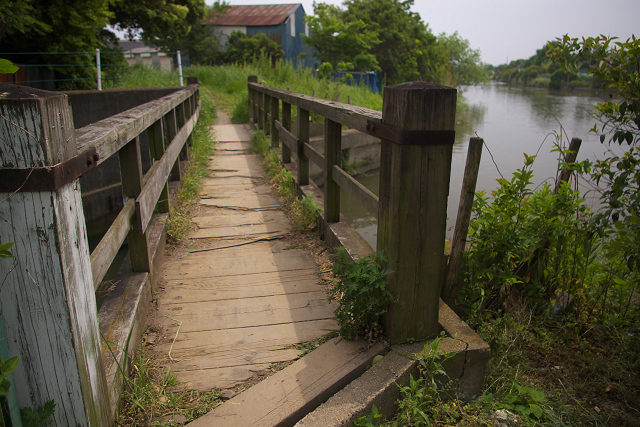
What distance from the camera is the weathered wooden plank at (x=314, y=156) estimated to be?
12.5 feet

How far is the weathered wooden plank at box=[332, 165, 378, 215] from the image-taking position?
8.09ft

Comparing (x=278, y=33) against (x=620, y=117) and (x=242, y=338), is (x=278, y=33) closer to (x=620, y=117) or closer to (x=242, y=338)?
(x=620, y=117)

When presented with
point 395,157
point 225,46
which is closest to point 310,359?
point 395,157

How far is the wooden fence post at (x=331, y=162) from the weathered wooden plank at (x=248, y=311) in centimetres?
87

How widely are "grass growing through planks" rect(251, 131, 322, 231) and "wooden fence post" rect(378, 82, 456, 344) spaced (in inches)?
69.5

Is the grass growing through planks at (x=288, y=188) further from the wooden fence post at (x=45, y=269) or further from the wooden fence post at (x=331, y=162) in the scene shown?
the wooden fence post at (x=45, y=269)

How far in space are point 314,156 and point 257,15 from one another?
3715 cm

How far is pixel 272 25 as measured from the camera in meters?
36.1

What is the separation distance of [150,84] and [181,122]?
373 inches

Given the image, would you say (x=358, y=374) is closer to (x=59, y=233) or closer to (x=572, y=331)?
(x=59, y=233)

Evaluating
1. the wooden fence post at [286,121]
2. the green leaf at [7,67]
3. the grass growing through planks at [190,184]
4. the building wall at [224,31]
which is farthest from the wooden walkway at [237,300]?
the building wall at [224,31]

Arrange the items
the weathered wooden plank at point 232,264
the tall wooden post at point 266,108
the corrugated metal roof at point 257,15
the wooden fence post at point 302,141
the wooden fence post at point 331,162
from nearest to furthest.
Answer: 1. the weathered wooden plank at point 232,264
2. the wooden fence post at point 331,162
3. the wooden fence post at point 302,141
4. the tall wooden post at point 266,108
5. the corrugated metal roof at point 257,15

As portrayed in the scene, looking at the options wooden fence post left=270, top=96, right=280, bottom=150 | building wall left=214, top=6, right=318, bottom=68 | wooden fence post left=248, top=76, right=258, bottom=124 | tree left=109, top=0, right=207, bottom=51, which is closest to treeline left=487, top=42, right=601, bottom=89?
wooden fence post left=270, top=96, right=280, bottom=150

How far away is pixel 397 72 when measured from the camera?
37.5 m
